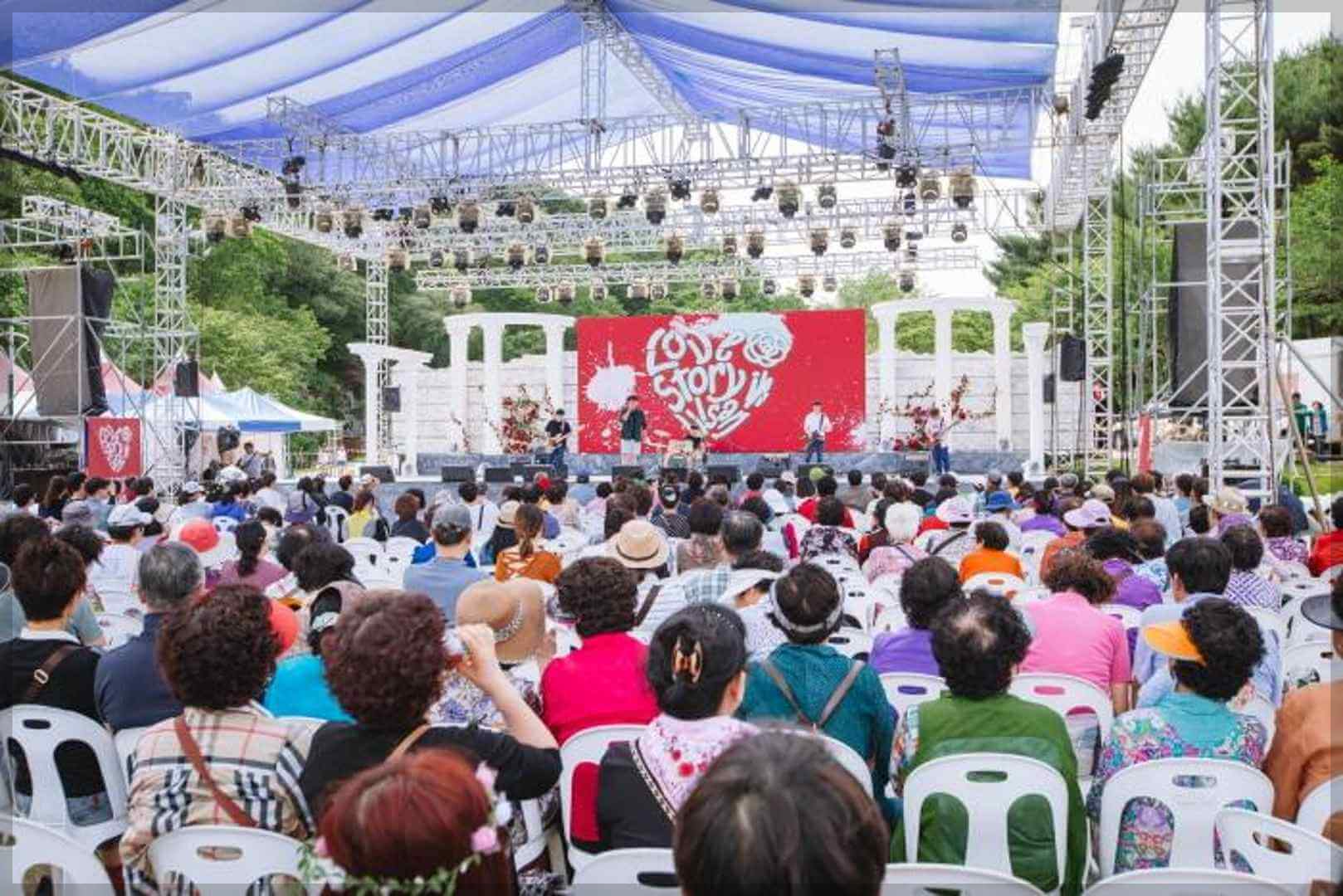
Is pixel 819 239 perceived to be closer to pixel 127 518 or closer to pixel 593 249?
pixel 593 249

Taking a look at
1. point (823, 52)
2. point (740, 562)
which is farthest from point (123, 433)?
point (740, 562)

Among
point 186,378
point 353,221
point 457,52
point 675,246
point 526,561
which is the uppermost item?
point 457,52

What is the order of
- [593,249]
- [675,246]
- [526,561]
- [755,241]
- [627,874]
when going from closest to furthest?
[627,874]
[526,561]
[755,241]
[675,246]
[593,249]

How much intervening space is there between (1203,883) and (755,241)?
57.4 ft

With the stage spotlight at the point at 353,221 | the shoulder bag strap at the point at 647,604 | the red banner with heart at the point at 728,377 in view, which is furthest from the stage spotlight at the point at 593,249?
the shoulder bag strap at the point at 647,604

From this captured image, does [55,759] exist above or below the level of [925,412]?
below

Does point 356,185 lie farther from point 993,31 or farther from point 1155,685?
point 1155,685

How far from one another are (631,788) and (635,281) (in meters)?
21.1

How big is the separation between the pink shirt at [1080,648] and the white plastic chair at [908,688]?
436 millimetres

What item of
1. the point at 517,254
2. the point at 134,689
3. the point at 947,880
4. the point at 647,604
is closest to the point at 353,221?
the point at 517,254

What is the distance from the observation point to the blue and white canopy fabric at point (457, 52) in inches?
450

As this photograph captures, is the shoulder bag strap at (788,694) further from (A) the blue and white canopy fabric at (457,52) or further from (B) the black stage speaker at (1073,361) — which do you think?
(B) the black stage speaker at (1073,361)

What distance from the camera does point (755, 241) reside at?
18.9 metres

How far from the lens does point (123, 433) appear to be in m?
15.3
